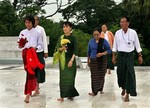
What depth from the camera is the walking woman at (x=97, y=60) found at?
763 centimetres

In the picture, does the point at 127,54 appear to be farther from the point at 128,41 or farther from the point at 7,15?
the point at 7,15

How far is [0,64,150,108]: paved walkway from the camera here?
677cm

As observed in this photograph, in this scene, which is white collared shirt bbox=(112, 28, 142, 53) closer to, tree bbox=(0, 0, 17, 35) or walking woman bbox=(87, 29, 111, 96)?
walking woman bbox=(87, 29, 111, 96)

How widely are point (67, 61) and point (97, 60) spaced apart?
0.87 meters

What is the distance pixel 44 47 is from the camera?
7.62 meters

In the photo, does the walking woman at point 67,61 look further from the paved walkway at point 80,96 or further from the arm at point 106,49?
the arm at point 106,49

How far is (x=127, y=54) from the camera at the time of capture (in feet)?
23.1

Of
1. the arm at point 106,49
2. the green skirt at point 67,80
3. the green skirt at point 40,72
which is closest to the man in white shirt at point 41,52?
the green skirt at point 40,72

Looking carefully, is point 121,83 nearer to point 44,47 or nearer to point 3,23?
point 44,47

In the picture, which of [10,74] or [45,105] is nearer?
[45,105]

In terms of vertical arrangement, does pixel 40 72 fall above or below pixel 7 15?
below

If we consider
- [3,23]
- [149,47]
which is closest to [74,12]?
[3,23]

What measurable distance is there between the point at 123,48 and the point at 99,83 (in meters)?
0.98

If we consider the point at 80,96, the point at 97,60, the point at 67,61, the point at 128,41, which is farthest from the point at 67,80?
the point at 128,41
